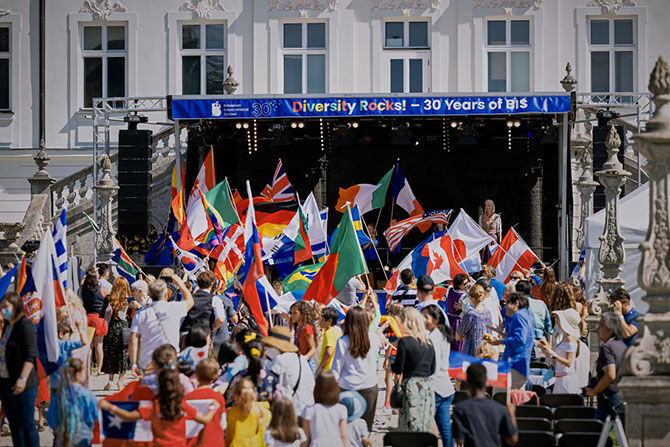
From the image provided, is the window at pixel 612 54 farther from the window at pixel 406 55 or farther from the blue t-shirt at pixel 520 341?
the blue t-shirt at pixel 520 341

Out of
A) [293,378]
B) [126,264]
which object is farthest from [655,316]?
[126,264]

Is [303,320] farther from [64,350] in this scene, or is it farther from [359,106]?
[359,106]

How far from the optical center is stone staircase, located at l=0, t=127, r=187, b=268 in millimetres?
28000

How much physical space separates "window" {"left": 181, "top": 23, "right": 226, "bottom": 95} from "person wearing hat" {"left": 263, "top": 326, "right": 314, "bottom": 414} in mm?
21874

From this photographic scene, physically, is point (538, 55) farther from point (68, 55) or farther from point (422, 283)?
point (422, 283)

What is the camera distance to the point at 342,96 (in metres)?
26.1

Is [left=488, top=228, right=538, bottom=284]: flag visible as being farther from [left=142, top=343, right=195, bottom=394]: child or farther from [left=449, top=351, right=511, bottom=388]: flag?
[left=142, top=343, right=195, bottom=394]: child

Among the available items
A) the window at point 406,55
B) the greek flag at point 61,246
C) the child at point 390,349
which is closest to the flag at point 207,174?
the window at point 406,55

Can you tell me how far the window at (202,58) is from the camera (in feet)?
108

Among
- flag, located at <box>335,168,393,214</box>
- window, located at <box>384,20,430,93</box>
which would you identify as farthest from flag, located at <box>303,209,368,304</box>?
window, located at <box>384,20,430,93</box>

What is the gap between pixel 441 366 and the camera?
41.1 ft

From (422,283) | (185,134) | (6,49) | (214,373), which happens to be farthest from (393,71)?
(214,373)

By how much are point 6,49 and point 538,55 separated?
1398 centimetres

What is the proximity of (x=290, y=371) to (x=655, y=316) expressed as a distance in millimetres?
3262
